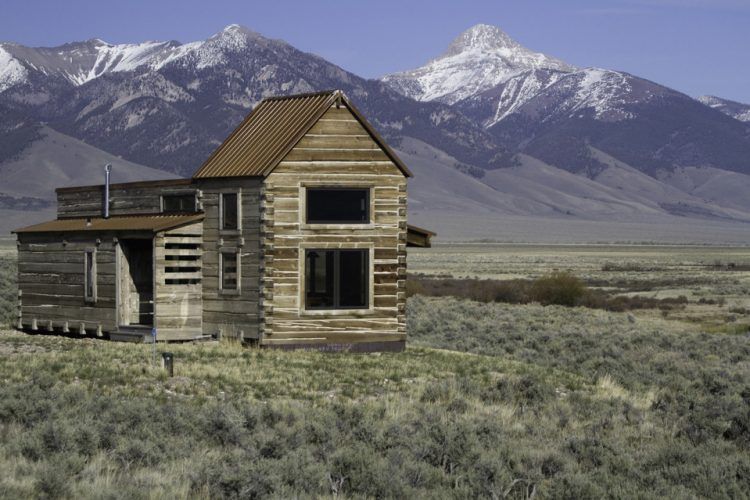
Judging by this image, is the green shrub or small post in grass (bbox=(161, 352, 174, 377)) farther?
the green shrub

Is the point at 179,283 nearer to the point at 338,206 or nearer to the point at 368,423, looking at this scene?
the point at 338,206

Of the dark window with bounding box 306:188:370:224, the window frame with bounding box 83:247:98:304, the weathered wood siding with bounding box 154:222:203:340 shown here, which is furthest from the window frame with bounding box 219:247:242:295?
the window frame with bounding box 83:247:98:304

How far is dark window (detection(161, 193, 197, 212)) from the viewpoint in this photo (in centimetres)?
2995

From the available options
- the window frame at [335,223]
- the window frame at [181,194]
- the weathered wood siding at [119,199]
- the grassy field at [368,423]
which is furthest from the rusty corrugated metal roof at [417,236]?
the weathered wood siding at [119,199]

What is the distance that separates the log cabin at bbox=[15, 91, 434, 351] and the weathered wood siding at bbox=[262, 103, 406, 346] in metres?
0.02

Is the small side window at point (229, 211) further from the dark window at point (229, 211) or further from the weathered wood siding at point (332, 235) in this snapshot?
the weathered wood siding at point (332, 235)

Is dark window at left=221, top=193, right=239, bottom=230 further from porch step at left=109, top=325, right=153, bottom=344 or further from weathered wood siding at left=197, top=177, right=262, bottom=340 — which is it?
porch step at left=109, top=325, right=153, bottom=344

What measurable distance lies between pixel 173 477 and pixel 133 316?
16281mm

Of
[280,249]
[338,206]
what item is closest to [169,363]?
[280,249]

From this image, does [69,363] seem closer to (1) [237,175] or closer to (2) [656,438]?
(1) [237,175]

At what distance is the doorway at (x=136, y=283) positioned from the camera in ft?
95.3

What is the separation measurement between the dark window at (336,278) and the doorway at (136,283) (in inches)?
158

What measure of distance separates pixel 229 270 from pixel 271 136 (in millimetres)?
3268

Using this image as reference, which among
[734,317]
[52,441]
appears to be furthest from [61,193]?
[734,317]
